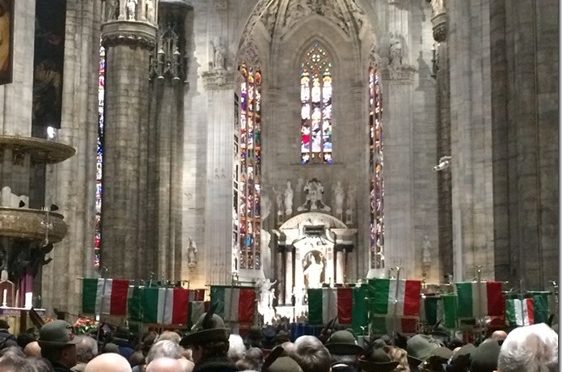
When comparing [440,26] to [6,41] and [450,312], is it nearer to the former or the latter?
[6,41]

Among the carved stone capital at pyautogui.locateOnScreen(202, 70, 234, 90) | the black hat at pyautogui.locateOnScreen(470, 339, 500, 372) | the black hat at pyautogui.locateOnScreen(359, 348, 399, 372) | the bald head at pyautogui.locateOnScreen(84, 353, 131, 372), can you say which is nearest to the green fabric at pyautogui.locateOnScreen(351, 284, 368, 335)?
the black hat at pyautogui.locateOnScreen(359, 348, 399, 372)

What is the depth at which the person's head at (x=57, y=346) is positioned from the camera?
7.29 m

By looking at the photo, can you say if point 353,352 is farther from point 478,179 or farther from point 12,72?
point 478,179

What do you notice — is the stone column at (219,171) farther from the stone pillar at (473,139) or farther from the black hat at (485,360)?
the black hat at (485,360)

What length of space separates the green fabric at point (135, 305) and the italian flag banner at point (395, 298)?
4.60 metres

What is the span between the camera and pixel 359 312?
19.5 meters

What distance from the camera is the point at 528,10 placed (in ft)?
64.5

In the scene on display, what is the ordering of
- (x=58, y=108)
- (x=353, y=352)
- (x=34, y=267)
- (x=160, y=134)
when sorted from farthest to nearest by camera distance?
(x=160, y=134), (x=58, y=108), (x=34, y=267), (x=353, y=352)

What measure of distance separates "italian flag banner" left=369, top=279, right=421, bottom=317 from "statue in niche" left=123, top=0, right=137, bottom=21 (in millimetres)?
21944

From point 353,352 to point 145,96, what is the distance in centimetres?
2871

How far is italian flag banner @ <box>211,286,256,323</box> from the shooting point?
19.4 metres

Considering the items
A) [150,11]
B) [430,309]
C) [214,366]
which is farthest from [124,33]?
[214,366]

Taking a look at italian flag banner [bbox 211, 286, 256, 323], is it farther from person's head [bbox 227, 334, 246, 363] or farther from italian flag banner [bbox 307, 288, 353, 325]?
person's head [bbox 227, 334, 246, 363]

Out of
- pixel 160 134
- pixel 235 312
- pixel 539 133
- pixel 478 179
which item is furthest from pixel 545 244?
pixel 160 134
